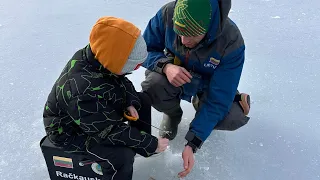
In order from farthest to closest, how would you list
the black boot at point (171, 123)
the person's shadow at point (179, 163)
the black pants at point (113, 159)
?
the black boot at point (171, 123), the person's shadow at point (179, 163), the black pants at point (113, 159)

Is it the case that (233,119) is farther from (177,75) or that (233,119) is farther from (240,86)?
(240,86)

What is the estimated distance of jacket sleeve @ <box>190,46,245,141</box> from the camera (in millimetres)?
1303

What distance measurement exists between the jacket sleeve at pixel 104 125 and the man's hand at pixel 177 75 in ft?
0.82

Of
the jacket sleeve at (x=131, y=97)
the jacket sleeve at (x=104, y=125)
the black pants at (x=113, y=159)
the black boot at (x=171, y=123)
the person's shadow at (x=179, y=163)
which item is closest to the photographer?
the jacket sleeve at (x=104, y=125)

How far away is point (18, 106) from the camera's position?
168 cm

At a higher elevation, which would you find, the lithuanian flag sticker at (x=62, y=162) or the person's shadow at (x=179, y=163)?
the lithuanian flag sticker at (x=62, y=162)

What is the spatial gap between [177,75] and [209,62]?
0.13 metres

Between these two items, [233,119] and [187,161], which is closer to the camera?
[187,161]

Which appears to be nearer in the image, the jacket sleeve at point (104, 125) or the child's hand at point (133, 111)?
the jacket sleeve at point (104, 125)

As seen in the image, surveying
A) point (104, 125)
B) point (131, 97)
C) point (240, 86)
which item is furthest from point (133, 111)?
point (240, 86)

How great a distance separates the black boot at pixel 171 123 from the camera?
1.51 meters

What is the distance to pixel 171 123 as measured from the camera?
59.9 inches

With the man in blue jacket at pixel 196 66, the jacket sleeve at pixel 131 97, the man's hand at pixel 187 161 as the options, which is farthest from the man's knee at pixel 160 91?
the man's hand at pixel 187 161

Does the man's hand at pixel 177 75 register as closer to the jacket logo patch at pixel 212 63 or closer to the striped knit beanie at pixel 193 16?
the jacket logo patch at pixel 212 63
